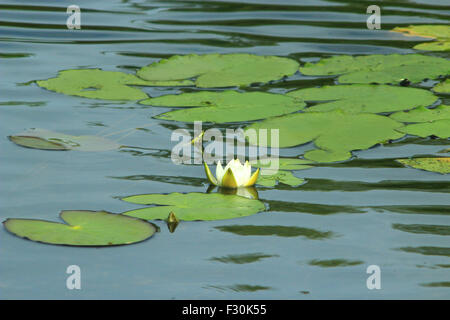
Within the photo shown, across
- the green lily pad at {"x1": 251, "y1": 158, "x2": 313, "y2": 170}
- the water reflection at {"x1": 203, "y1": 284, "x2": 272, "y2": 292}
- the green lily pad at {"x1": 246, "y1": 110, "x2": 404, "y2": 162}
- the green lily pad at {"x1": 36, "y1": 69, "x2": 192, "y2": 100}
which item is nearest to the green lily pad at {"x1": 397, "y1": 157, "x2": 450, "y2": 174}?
the green lily pad at {"x1": 246, "y1": 110, "x2": 404, "y2": 162}

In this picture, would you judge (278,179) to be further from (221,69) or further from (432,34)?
(432,34)

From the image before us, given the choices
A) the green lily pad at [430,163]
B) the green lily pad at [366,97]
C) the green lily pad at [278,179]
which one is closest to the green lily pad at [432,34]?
the green lily pad at [366,97]

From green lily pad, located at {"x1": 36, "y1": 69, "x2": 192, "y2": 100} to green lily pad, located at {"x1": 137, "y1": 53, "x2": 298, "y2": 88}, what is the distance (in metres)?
0.10

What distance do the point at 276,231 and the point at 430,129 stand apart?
126cm

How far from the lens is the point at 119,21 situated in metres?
6.09

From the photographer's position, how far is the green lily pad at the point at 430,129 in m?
3.38

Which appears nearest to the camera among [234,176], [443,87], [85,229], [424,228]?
[85,229]

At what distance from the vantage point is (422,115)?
140 inches

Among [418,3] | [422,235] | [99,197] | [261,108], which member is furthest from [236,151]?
[418,3]

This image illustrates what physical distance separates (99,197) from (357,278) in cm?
103

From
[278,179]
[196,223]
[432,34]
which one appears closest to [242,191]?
[278,179]

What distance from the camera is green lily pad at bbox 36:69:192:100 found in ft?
13.1

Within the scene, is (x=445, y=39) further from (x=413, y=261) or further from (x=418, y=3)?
(x=413, y=261)

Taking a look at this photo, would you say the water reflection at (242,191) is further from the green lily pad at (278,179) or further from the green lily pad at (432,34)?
Result: the green lily pad at (432,34)
